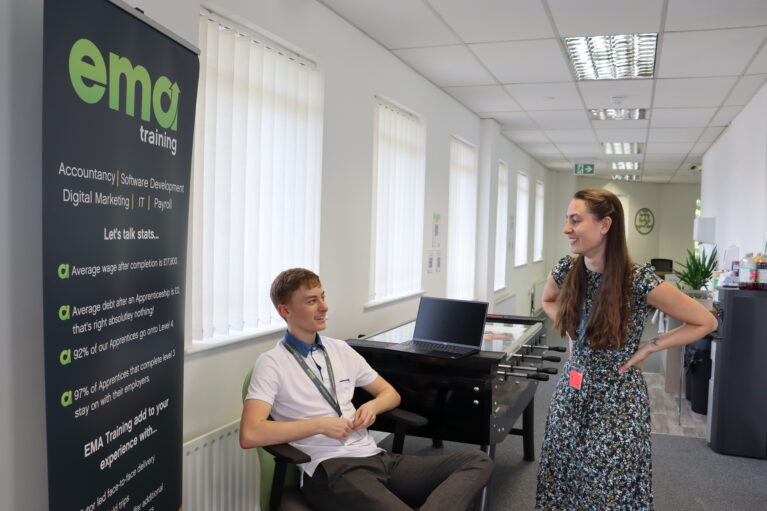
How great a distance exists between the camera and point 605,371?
232cm

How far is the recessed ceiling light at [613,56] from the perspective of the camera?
4.33m

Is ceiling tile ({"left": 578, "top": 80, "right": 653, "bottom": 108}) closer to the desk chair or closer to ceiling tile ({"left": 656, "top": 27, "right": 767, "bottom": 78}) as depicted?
ceiling tile ({"left": 656, "top": 27, "right": 767, "bottom": 78})

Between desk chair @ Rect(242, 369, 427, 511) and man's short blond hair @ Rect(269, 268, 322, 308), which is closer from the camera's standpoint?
desk chair @ Rect(242, 369, 427, 511)

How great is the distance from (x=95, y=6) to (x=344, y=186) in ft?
8.22

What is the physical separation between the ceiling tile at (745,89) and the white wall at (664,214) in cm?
1029

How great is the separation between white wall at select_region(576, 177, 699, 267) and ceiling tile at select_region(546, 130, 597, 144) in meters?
7.64

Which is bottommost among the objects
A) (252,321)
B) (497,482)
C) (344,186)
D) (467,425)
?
(497,482)

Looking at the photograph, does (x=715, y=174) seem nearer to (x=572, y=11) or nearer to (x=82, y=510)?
(x=572, y=11)

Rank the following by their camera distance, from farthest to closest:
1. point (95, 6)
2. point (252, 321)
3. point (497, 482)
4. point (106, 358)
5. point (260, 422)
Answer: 1. point (497, 482)
2. point (252, 321)
3. point (260, 422)
4. point (106, 358)
5. point (95, 6)

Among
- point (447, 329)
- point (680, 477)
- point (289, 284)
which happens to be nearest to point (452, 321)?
point (447, 329)

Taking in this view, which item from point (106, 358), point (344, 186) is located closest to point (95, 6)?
point (106, 358)

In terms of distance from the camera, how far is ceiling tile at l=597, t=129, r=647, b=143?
8070 millimetres

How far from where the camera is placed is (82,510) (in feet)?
5.69

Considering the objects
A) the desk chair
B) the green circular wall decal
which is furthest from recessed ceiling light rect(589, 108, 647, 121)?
the green circular wall decal
